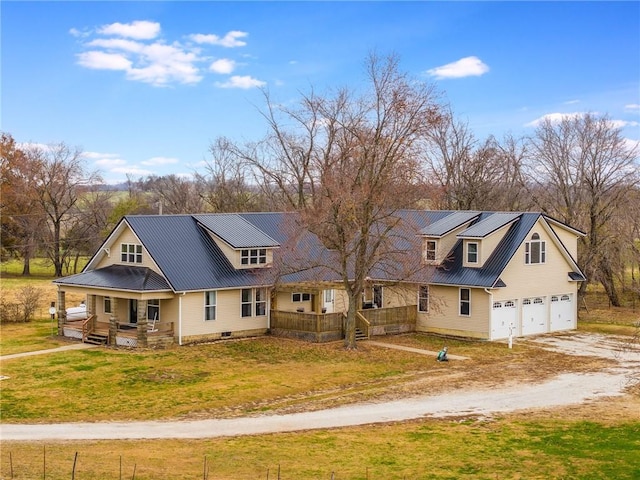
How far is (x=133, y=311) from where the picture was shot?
3988 centimetres

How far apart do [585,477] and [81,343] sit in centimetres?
2570

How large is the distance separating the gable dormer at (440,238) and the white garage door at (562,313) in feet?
21.4

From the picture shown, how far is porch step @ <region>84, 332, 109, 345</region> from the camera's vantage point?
37.2m

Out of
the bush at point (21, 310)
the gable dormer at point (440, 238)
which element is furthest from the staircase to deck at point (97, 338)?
the gable dormer at point (440, 238)

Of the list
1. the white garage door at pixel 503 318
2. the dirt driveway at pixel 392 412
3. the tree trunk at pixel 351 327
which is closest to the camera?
the dirt driveway at pixel 392 412

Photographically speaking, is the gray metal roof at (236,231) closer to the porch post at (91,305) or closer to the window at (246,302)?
the window at (246,302)

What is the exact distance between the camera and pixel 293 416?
82.2 ft

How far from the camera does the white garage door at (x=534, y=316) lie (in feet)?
137

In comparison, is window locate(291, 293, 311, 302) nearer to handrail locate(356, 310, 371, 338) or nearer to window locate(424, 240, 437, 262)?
handrail locate(356, 310, 371, 338)

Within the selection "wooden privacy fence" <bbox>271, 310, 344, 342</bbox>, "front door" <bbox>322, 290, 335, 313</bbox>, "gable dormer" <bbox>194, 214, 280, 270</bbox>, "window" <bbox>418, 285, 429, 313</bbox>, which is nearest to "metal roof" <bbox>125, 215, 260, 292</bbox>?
"gable dormer" <bbox>194, 214, 280, 270</bbox>

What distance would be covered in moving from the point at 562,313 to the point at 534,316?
2.62 m

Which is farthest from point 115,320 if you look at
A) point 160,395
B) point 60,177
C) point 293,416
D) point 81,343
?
point 60,177

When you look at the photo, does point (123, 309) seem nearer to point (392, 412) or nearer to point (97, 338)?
point (97, 338)

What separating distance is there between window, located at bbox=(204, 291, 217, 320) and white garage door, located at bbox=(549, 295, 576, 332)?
735 inches
